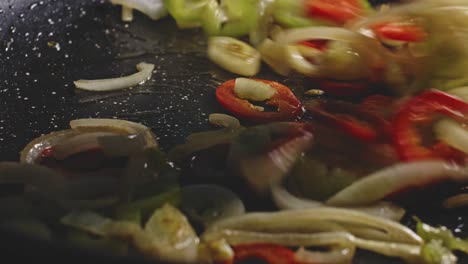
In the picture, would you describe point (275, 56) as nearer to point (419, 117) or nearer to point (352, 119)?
point (352, 119)

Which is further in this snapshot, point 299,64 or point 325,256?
point 299,64

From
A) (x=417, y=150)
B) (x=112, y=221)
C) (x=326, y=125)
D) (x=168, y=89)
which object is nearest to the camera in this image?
Result: (x=112, y=221)

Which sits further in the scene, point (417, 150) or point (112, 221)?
point (417, 150)

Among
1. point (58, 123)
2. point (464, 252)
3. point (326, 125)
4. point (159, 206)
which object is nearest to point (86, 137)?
point (58, 123)

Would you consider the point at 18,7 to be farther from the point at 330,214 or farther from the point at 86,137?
the point at 330,214

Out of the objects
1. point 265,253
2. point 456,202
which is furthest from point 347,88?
point 265,253

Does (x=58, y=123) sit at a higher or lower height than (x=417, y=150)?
lower

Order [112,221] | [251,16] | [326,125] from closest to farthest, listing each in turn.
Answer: [112,221]
[326,125]
[251,16]

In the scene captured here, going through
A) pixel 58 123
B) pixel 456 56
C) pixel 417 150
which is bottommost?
pixel 58 123

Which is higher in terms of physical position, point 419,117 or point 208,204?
point 419,117
